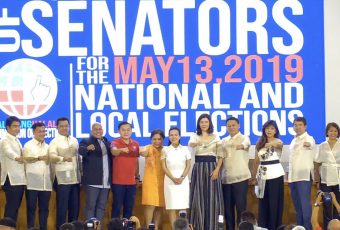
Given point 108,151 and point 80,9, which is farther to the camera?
point 80,9

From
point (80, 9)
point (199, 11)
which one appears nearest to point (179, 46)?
point (199, 11)

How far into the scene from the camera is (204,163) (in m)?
11.2

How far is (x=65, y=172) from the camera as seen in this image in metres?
11.1

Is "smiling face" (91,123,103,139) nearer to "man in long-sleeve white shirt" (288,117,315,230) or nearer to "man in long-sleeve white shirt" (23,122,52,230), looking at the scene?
"man in long-sleeve white shirt" (23,122,52,230)

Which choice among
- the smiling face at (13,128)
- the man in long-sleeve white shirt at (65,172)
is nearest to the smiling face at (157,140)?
the man in long-sleeve white shirt at (65,172)

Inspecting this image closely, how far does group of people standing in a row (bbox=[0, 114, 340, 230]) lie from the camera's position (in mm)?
11117

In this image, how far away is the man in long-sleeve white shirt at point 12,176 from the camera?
1108cm

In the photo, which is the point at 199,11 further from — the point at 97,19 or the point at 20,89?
the point at 20,89

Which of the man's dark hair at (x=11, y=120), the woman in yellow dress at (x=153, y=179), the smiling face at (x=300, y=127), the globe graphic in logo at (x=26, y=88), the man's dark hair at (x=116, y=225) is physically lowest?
the man's dark hair at (x=116, y=225)

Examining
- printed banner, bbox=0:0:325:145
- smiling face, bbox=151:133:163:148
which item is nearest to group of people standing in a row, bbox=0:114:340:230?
smiling face, bbox=151:133:163:148

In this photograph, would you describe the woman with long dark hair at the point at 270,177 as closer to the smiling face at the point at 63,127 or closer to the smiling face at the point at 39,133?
the smiling face at the point at 63,127

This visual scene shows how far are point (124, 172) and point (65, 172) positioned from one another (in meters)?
0.65

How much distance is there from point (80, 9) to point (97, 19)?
24 centimetres

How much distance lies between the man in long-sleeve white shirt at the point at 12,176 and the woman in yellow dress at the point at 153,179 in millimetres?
1367
